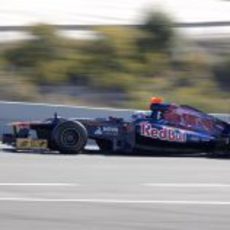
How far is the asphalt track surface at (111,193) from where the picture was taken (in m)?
9.83

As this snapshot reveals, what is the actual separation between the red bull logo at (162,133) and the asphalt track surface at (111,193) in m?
0.68

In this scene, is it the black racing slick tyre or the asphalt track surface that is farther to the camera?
the black racing slick tyre

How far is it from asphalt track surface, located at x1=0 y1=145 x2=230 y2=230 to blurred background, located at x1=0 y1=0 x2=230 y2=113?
834 centimetres

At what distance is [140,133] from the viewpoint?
17328 mm

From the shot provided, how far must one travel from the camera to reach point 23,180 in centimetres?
1290

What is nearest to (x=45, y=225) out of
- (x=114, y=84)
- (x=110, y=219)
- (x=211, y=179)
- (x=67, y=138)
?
(x=110, y=219)

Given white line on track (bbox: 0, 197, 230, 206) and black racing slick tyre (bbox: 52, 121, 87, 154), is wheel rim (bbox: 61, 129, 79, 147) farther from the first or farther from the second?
white line on track (bbox: 0, 197, 230, 206)

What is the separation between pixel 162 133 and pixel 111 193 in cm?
560

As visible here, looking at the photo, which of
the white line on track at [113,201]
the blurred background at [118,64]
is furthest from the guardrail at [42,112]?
the white line on track at [113,201]

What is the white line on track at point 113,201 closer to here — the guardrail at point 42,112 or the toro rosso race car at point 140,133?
the toro rosso race car at point 140,133

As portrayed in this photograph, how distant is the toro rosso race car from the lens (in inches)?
679

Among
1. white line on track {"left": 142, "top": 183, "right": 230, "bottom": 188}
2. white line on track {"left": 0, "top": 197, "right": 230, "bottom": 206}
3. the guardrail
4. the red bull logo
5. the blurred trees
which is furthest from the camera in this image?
the blurred trees

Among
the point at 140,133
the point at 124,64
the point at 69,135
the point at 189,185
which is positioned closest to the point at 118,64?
the point at 124,64

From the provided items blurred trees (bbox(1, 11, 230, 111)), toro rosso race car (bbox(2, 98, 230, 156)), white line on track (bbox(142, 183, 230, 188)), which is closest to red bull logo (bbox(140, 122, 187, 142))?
toro rosso race car (bbox(2, 98, 230, 156))
